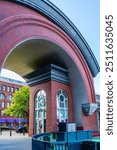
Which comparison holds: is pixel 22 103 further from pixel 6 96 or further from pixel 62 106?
pixel 6 96

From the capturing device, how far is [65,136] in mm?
14914

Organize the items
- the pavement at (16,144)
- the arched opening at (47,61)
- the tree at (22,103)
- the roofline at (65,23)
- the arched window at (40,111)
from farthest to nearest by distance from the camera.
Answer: the tree at (22,103)
the arched window at (40,111)
the arched opening at (47,61)
the roofline at (65,23)
the pavement at (16,144)

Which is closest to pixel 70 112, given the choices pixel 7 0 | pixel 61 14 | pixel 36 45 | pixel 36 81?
pixel 36 81

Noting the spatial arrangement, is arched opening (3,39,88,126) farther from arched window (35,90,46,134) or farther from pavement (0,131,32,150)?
pavement (0,131,32,150)

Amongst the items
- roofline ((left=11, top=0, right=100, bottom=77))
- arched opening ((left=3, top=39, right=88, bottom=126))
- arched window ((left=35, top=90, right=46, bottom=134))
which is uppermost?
roofline ((left=11, top=0, right=100, bottom=77))

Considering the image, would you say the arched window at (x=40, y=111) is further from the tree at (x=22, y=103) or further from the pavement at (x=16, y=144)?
the tree at (x=22, y=103)

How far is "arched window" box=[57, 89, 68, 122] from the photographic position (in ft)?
69.3

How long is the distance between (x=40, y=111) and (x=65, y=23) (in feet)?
30.3

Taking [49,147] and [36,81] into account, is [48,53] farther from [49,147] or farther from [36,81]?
[49,147]

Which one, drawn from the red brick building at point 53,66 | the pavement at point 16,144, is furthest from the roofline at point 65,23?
the pavement at point 16,144

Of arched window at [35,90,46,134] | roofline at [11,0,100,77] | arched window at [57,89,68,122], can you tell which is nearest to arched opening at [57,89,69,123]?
arched window at [57,89,68,122]

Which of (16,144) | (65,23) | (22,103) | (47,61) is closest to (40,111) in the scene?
(47,61)

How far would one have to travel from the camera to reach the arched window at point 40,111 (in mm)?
21250

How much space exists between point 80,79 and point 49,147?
14449mm
